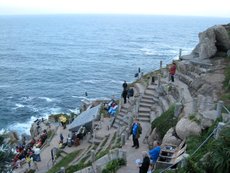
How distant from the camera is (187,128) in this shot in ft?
55.1

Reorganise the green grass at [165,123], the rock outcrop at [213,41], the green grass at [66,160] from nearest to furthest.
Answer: the green grass at [165,123]
the green grass at [66,160]
the rock outcrop at [213,41]

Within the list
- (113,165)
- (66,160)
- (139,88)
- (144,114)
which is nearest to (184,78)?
(144,114)

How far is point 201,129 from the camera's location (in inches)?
637

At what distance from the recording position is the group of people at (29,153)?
2711 cm

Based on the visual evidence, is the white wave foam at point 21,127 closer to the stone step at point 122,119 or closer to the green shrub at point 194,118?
the stone step at point 122,119

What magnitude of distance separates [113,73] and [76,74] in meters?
8.77

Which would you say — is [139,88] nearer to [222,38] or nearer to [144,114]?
[144,114]

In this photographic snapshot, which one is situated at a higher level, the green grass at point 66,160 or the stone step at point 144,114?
the stone step at point 144,114

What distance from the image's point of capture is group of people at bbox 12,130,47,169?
27.1 m

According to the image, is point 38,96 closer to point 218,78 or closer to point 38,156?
point 38,156

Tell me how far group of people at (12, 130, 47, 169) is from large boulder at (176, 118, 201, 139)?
14.1 meters

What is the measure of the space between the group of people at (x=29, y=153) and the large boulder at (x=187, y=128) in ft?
46.4

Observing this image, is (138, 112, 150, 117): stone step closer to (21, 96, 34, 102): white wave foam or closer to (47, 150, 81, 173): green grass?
(47, 150, 81, 173): green grass

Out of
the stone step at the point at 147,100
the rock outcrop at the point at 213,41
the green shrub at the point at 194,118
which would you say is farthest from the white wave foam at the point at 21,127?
the green shrub at the point at 194,118
